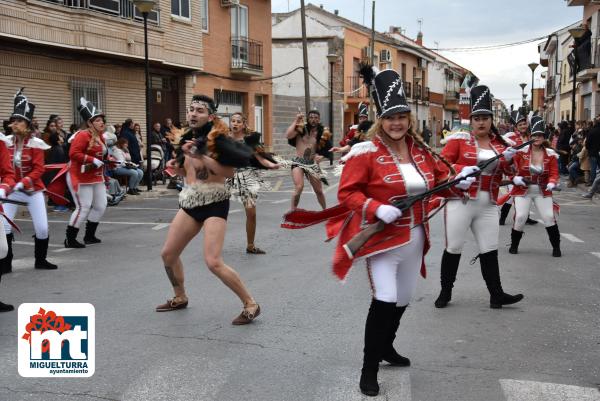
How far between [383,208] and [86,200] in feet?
21.8

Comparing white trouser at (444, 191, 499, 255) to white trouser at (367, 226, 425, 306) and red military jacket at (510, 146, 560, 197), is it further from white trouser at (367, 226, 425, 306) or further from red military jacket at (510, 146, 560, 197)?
red military jacket at (510, 146, 560, 197)

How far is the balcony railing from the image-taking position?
1927 cm

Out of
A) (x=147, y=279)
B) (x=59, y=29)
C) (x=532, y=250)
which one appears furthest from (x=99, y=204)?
(x=59, y=29)

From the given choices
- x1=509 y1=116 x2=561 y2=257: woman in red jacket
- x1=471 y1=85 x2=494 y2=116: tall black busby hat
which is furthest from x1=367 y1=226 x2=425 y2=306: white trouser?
x1=509 y1=116 x2=561 y2=257: woman in red jacket

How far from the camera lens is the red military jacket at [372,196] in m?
4.28

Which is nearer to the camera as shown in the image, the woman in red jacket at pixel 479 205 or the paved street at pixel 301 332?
the paved street at pixel 301 332

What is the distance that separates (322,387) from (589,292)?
3.99 metres

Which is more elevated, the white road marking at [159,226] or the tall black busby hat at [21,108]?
the tall black busby hat at [21,108]

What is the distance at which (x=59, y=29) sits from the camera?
18625mm

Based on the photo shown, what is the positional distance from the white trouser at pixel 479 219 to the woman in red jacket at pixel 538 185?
10.2 feet

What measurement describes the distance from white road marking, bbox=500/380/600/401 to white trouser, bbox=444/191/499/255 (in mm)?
2066

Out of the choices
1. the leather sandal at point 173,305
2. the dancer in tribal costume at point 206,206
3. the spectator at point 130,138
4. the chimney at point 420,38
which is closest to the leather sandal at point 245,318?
the dancer in tribal costume at point 206,206

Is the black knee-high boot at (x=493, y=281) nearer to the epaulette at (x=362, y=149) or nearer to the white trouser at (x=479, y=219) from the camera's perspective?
the white trouser at (x=479, y=219)

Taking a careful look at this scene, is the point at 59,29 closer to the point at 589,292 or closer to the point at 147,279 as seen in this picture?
the point at 147,279
